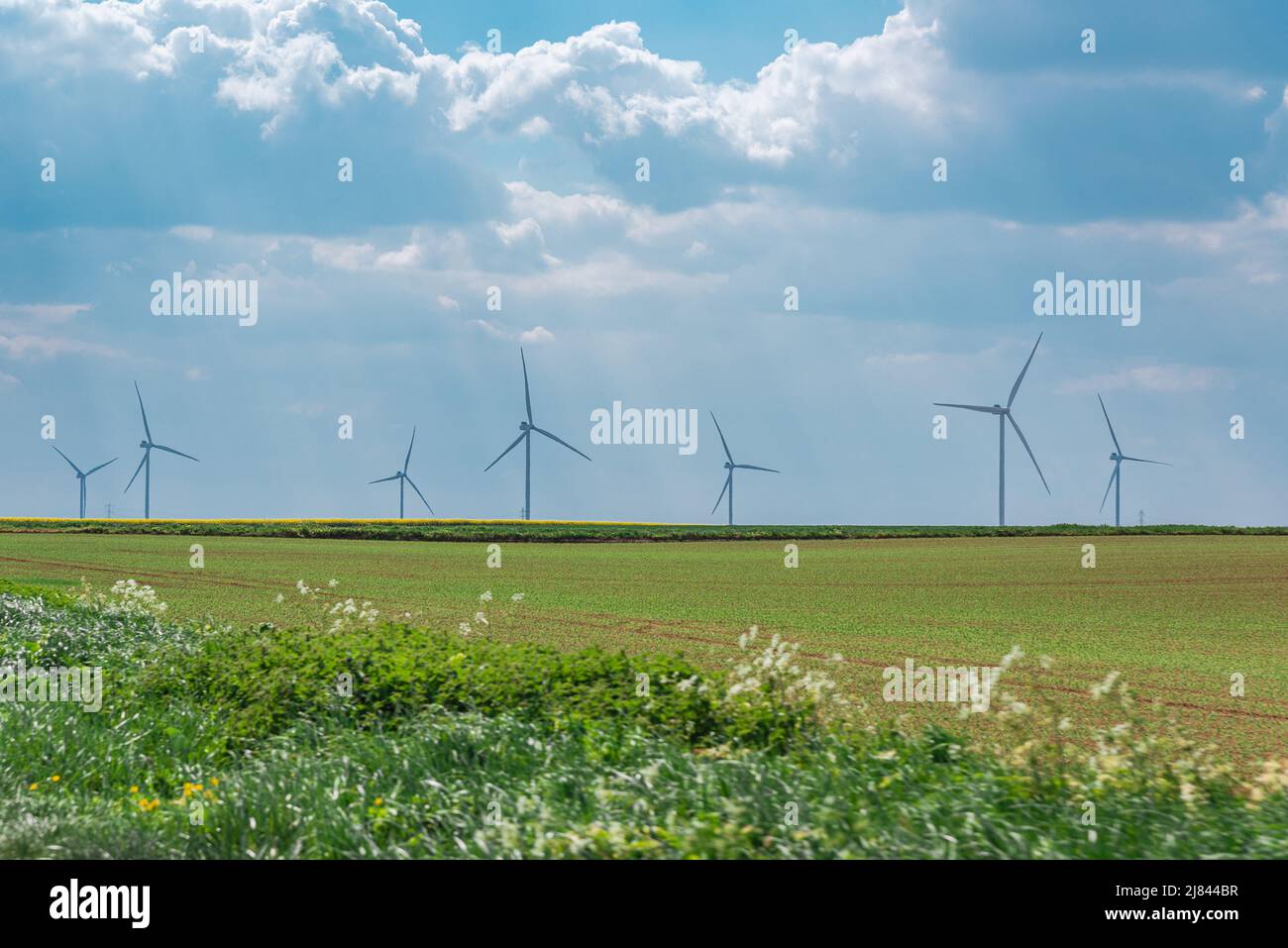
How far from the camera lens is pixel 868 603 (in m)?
27.6

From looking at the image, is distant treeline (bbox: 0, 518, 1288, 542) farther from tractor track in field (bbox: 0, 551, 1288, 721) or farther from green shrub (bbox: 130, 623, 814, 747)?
green shrub (bbox: 130, 623, 814, 747)

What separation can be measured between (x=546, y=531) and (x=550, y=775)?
62682 mm

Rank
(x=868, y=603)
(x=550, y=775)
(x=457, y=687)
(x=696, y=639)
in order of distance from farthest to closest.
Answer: (x=868, y=603), (x=696, y=639), (x=457, y=687), (x=550, y=775)

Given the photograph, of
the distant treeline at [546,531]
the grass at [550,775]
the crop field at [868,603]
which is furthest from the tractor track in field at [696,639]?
the distant treeline at [546,531]

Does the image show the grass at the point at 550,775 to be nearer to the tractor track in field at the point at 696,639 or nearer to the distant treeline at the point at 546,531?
the tractor track in field at the point at 696,639

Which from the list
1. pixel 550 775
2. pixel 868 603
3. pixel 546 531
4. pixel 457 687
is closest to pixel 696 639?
pixel 868 603

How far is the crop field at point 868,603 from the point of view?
15312mm

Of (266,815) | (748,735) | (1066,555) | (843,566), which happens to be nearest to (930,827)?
(748,735)

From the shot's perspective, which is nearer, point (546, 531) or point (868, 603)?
point (868, 603)

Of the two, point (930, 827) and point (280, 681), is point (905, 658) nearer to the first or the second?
point (280, 681)

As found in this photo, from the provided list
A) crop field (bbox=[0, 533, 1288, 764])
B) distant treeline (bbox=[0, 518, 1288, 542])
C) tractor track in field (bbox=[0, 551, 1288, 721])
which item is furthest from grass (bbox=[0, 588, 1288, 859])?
distant treeline (bbox=[0, 518, 1288, 542])

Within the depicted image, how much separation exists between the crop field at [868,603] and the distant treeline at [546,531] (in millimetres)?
11604

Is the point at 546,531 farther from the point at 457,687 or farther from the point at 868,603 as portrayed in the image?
the point at 457,687
